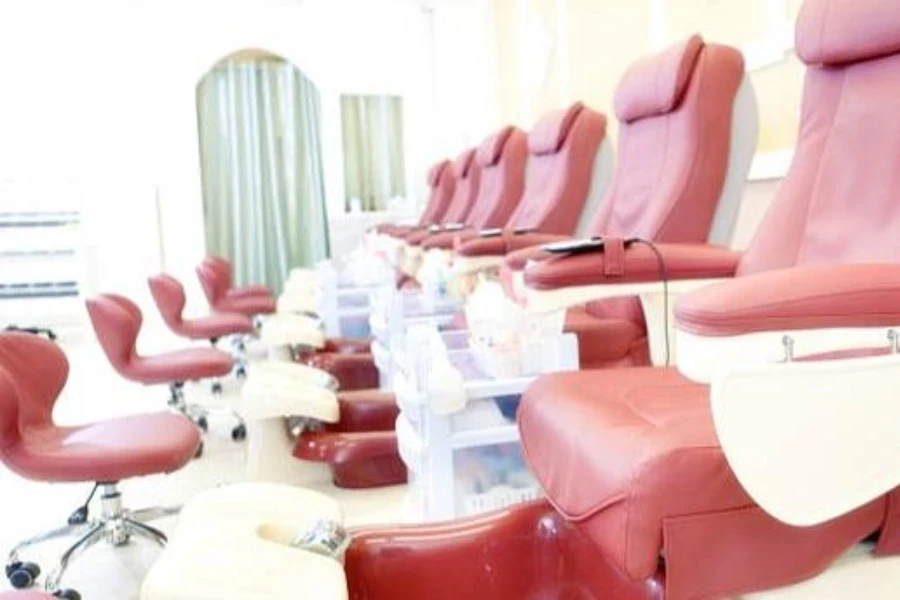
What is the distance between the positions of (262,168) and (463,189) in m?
2.52

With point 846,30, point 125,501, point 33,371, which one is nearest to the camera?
point 846,30

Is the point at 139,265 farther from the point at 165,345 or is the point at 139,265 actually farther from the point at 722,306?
the point at 722,306

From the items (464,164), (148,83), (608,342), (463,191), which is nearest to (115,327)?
(608,342)

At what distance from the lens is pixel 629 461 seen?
87 cm

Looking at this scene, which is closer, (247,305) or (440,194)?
(247,305)

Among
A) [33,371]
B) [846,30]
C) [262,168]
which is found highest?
[262,168]

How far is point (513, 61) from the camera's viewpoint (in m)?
4.80

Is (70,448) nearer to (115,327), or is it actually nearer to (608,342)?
(115,327)

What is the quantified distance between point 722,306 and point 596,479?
0.26 m

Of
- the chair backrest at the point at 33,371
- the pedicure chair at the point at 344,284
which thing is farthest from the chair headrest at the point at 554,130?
the chair backrest at the point at 33,371

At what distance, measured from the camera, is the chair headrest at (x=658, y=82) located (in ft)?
6.42

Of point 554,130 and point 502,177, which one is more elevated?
point 554,130

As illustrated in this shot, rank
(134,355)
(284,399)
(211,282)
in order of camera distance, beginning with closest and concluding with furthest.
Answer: (284,399) < (134,355) < (211,282)

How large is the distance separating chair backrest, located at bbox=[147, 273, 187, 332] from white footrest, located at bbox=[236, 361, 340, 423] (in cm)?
132
